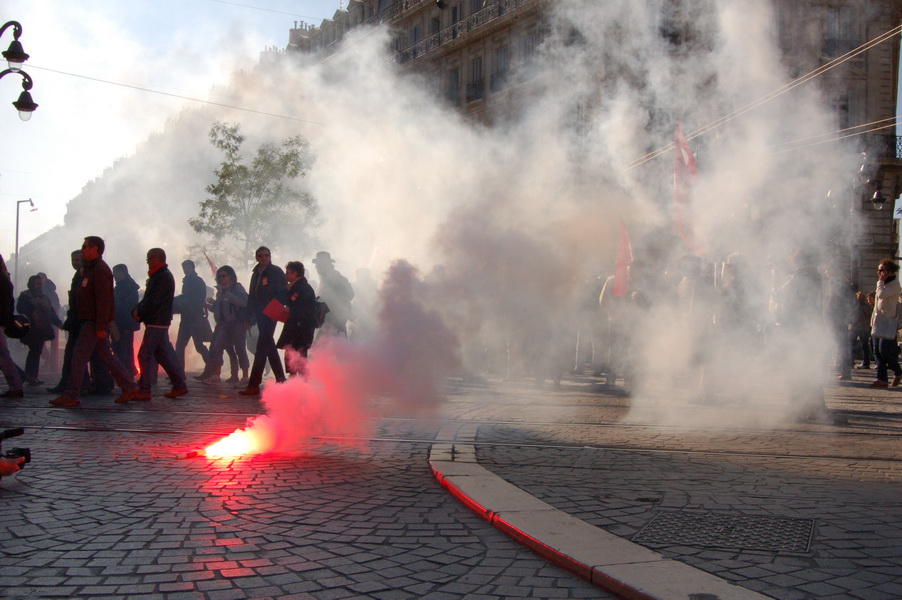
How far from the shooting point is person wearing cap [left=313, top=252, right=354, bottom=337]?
32.3 feet

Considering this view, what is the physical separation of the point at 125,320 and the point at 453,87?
1268cm

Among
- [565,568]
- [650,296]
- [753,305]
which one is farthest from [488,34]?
[565,568]

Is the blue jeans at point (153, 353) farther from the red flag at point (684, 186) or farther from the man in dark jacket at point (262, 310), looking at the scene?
the red flag at point (684, 186)

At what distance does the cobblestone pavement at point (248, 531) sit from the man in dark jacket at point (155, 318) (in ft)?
9.67

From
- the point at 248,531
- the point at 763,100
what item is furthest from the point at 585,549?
the point at 763,100

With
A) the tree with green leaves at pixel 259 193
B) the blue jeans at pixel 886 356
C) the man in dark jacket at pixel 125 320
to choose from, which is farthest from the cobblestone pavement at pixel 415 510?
the tree with green leaves at pixel 259 193

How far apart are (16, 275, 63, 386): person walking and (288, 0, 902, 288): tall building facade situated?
27.0ft

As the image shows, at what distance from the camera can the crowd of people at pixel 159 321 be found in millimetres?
7977

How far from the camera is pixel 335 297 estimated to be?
9.93 meters

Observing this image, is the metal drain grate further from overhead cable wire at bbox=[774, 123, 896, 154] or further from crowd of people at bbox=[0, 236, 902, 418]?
overhead cable wire at bbox=[774, 123, 896, 154]

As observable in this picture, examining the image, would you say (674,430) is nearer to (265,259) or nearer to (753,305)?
(753,305)

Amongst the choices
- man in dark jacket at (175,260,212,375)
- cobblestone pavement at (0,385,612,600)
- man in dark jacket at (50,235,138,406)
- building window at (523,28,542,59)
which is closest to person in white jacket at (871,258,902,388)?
building window at (523,28,542,59)

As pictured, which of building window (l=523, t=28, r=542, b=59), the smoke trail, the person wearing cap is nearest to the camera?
the smoke trail

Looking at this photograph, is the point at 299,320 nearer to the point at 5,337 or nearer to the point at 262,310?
the point at 262,310
